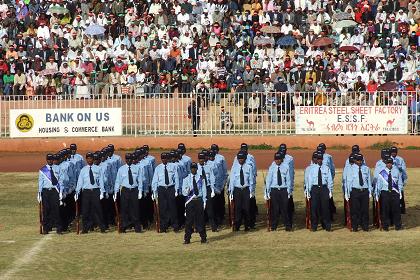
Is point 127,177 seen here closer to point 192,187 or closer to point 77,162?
point 77,162

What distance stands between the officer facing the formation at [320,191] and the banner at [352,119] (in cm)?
1438

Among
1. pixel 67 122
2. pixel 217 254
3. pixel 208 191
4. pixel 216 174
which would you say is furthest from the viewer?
pixel 67 122

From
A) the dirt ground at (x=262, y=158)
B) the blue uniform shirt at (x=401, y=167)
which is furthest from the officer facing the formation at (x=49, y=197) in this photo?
the dirt ground at (x=262, y=158)

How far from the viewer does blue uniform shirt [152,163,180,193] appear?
25.4m

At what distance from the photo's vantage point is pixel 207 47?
44812 millimetres

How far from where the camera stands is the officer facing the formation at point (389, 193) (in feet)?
82.3

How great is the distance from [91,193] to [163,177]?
1.61m

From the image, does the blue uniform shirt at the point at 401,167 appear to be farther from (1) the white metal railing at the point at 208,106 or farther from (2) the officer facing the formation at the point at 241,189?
(1) the white metal railing at the point at 208,106

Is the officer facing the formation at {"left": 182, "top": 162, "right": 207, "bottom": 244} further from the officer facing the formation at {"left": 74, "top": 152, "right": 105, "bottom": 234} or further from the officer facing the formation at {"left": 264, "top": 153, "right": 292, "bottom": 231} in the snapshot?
the officer facing the formation at {"left": 74, "top": 152, "right": 105, "bottom": 234}

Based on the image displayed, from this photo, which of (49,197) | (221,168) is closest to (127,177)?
(49,197)

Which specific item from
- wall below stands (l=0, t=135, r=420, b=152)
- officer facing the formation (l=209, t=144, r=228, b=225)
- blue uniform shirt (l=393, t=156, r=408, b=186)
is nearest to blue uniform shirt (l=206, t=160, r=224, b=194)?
officer facing the formation (l=209, t=144, r=228, b=225)

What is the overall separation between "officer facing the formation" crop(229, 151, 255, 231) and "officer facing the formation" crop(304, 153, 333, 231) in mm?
1336

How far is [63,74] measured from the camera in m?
43.8

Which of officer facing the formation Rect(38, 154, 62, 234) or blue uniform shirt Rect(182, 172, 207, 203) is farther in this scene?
officer facing the formation Rect(38, 154, 62, 234)
